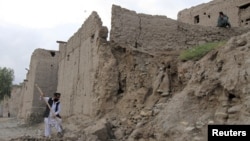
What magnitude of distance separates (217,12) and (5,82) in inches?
831

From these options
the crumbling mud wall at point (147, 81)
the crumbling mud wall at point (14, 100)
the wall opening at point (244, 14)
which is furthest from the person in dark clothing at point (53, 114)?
the crumbling mud wall at point (14, 100)

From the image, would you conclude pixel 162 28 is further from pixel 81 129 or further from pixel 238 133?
pixel 238 133

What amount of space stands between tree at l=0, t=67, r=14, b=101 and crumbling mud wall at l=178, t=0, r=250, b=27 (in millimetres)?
17982

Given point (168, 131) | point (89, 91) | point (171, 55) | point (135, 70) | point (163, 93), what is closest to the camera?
point (168, 131)

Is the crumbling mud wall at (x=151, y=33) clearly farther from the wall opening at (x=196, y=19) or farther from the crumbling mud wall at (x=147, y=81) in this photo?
the wall opening at (x=196, y=19)

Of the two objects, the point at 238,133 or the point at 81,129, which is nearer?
the point at 238,133

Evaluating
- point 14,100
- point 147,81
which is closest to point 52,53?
point 147,81

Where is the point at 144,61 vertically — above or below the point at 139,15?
below

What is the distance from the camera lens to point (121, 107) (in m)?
9.11

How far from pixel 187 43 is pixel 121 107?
125 inches

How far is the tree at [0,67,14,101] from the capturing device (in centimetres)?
2997

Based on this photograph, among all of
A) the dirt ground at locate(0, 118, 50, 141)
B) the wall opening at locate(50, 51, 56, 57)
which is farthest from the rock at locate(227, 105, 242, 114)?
the wall opening at locate(50, 51, 56, 57)

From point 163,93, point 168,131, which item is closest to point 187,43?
point 163,93

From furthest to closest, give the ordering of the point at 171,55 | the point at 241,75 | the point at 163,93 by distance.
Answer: the point at 171,55 → the point at 163,93 → the point at 241,75
